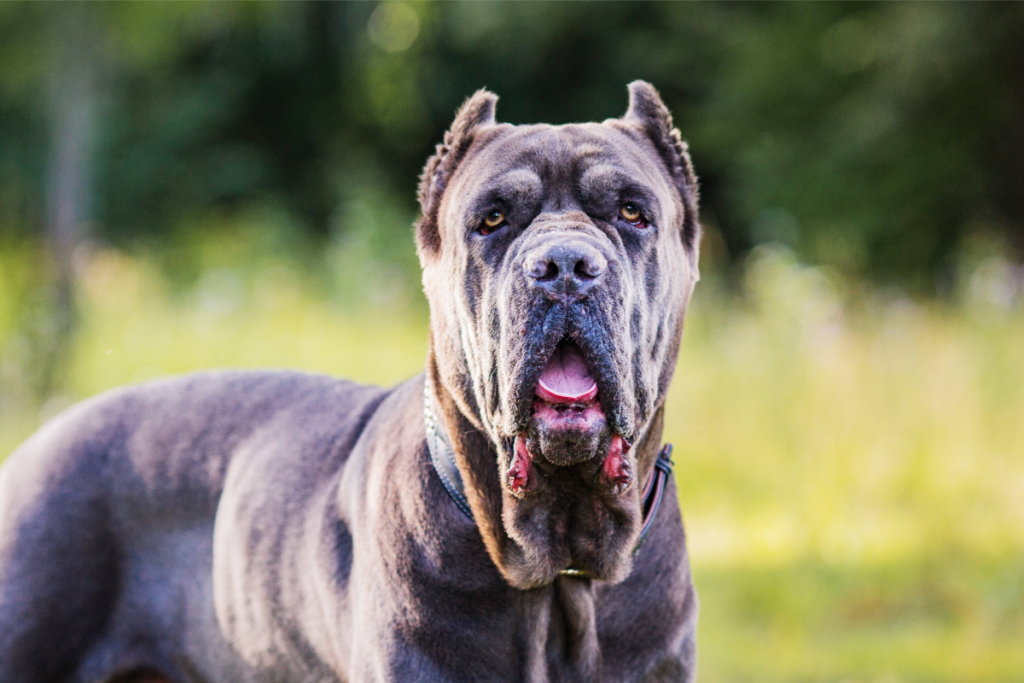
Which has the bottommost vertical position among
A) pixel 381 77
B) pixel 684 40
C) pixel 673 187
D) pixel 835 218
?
pixel 673 187

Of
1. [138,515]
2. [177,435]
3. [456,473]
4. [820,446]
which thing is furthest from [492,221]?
[820,446]

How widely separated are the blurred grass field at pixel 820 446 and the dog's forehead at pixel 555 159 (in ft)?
8.79

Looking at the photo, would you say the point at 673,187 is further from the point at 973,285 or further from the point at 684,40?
the point at 684,40

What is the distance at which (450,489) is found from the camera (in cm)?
279

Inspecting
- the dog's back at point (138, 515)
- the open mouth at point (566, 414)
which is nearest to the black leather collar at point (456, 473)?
the open mouth at point (566, 414)

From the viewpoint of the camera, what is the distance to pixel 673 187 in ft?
9.95

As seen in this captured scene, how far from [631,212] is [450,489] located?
0.79 meters

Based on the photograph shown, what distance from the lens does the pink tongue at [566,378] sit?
2.48 m

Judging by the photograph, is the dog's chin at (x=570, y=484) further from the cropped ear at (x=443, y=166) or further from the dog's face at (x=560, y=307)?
the cropped ear at (x=443, y=166)

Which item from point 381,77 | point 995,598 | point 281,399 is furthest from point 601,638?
point 381,77

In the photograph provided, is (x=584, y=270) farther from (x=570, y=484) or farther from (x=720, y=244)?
(x=720, y=244)

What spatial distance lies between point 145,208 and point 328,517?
1837cm

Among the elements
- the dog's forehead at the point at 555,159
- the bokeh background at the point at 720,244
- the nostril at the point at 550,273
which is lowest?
the nostril at the point at 550,273

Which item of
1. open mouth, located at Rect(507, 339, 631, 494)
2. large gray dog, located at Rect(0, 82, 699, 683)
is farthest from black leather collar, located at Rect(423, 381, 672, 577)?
open mouth, located at Rect(507, 339, 631, 494)
